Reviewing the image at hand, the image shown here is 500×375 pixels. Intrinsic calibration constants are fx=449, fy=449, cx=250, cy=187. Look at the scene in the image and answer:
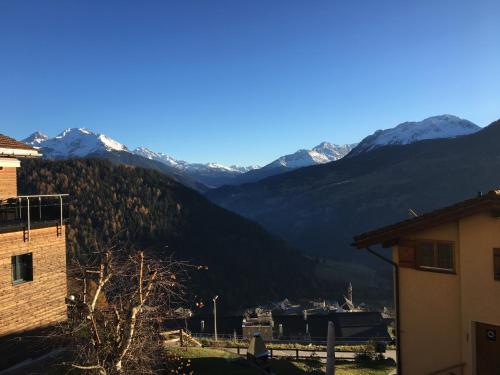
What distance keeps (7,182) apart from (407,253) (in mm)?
17104

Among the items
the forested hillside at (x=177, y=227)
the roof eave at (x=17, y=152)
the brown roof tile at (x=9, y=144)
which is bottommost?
the forested hillside at (x=177, y=227)

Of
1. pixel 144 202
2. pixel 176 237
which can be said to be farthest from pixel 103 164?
pixel 176 237

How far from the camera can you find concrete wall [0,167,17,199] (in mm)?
19781

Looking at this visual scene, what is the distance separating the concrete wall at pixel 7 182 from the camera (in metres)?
19.8

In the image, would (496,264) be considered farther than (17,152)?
No

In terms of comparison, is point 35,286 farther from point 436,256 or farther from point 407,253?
point 436,256

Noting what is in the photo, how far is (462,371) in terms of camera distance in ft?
39.5

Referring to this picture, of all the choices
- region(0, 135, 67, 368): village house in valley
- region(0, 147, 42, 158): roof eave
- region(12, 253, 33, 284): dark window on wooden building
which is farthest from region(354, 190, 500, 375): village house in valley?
region(0, 147, 42, 158): roof eave

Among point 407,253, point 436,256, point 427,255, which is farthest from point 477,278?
point 407,253

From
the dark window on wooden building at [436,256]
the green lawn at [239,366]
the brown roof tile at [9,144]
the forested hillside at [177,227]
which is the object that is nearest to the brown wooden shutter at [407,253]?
the dark window on wooden building at [436,256]

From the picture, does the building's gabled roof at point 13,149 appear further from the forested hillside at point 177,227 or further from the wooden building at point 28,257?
the forested hillside at point 177,227

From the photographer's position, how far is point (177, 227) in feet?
445

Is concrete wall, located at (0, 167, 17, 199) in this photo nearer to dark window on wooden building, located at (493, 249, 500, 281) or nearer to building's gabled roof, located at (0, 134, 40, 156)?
building's gabled roof, located at (0, 134, 40, 156)

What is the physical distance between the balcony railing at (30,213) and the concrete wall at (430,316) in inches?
526
